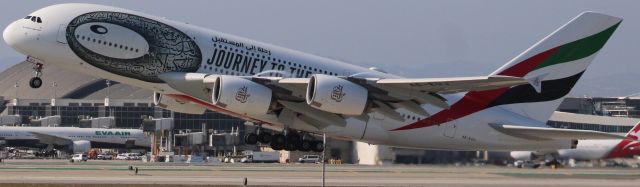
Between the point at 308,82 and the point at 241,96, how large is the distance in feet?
9.14

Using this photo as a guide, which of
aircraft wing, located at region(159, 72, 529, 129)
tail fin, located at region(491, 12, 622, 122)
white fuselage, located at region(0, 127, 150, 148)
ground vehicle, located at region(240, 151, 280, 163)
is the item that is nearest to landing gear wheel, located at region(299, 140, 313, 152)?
aircraft wing, located at region(159, 72, 529, 129)

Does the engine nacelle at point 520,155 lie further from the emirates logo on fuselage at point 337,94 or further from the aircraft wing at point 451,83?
the emirates logo on fuselage at point 337,94

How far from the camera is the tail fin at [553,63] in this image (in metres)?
49.2

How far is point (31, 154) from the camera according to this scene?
129 m

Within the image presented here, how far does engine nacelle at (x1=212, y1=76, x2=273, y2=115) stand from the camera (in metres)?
42.4

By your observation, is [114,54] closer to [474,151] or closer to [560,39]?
[474,151]

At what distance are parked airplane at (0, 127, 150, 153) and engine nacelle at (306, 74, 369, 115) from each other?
268 feet

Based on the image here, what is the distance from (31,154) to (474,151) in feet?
304

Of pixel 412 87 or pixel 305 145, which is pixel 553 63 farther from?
pixel 305 145

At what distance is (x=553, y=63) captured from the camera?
162ft

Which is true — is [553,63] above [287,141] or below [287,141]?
above

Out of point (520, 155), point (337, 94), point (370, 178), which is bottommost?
point (370, 178)

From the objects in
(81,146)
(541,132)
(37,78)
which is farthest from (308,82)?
(81,146)

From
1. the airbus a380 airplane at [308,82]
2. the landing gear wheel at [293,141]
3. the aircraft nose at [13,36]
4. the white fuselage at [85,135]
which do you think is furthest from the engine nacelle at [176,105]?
the white fuselage at [85,135]
